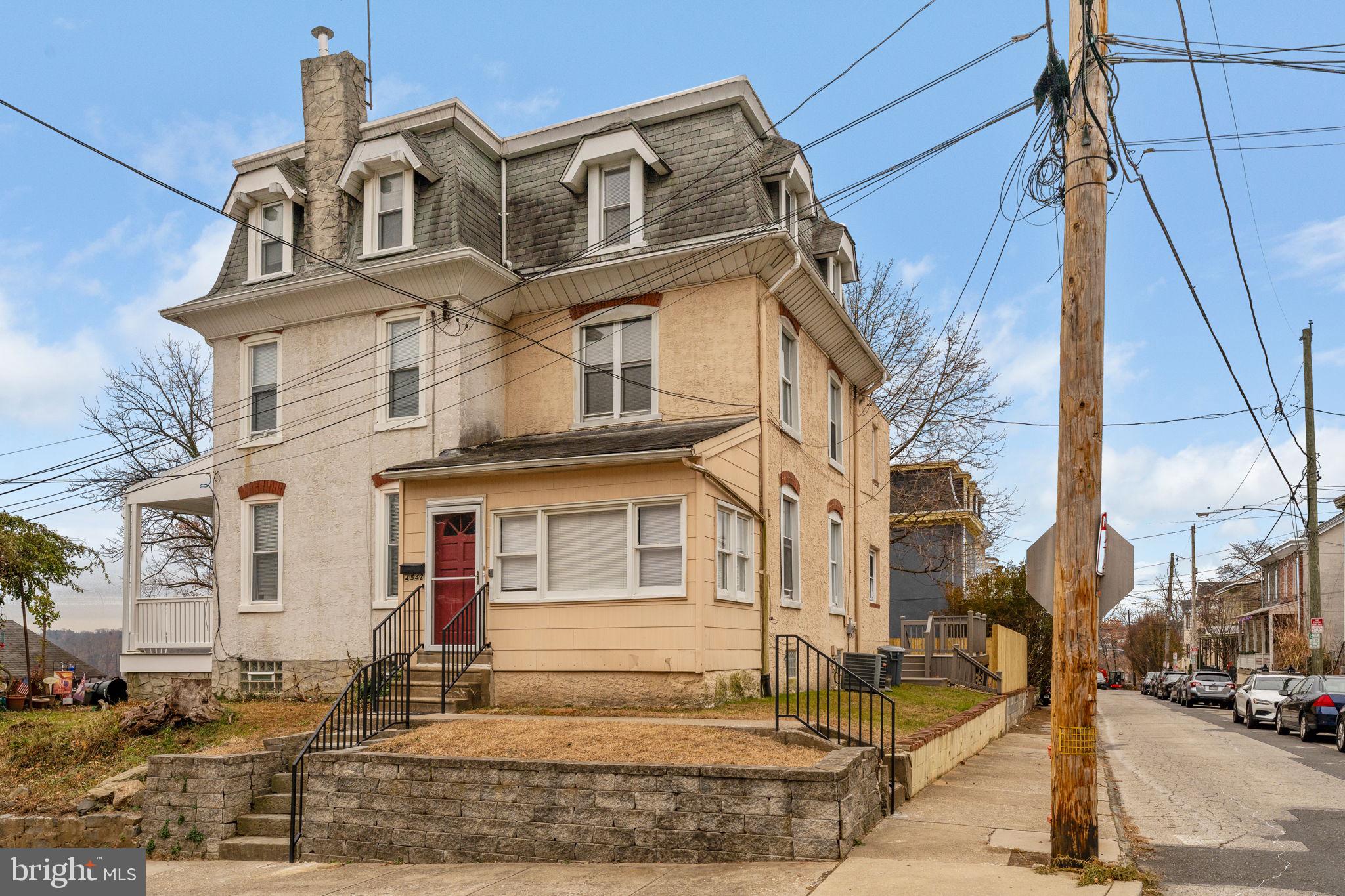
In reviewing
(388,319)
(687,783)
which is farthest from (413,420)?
(687,783)

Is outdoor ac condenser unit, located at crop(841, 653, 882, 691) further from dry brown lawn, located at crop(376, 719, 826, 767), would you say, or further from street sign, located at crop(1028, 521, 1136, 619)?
street sign, located at crop(1028, 521, 1136, 619)

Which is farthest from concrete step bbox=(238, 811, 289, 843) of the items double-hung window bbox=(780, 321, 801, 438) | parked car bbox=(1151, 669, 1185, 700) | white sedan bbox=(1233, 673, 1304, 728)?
parked car bbox=(1151, 669, 1185, 700)

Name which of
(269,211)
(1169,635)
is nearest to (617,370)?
(269,211)

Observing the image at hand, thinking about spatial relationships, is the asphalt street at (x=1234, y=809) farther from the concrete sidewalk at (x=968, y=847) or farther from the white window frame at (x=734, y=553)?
the white window frame at (x=734, y=553)

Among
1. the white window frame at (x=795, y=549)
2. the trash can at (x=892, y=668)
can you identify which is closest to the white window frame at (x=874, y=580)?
the trash can at (x=892, y=668)

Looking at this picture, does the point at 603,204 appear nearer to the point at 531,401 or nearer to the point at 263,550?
the point at 531,401

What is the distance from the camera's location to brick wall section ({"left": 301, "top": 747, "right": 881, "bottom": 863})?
9.27 meters

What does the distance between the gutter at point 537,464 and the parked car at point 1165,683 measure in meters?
46.0

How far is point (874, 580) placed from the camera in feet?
83.1

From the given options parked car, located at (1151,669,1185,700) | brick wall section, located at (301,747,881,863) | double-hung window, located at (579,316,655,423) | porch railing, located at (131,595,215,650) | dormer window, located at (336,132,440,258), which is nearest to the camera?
brick wall section, located at (301,747,881,863)

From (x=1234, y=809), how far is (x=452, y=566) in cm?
1105

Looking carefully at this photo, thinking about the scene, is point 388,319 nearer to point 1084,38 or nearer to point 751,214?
point 751,214

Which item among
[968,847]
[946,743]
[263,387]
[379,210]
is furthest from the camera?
[263,387]

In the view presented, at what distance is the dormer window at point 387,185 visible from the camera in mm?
18953
